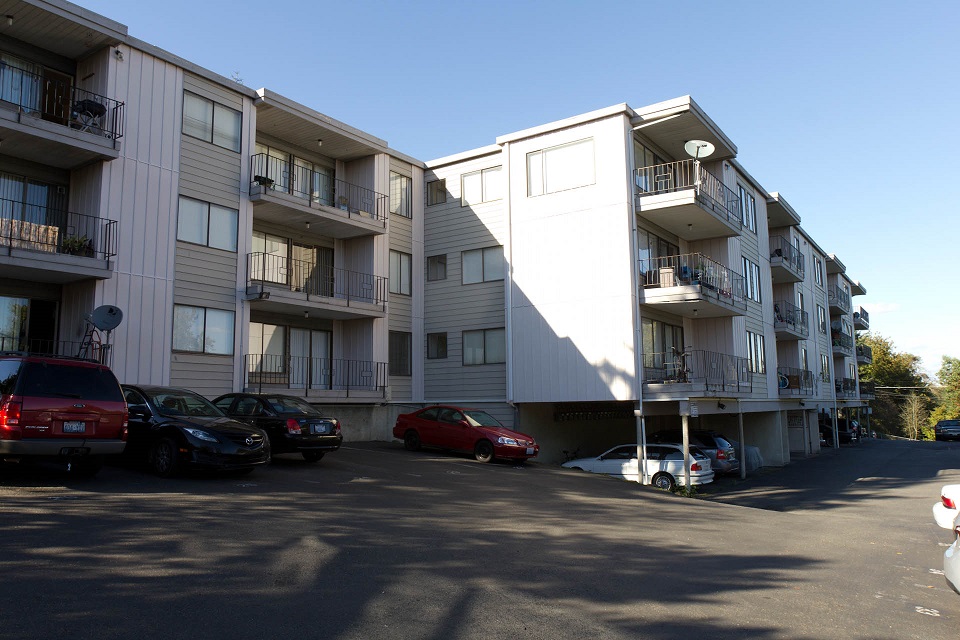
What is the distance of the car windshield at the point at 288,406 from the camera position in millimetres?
15641

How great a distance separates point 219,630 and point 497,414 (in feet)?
65.3

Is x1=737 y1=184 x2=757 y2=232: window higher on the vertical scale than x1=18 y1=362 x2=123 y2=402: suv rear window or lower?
higher

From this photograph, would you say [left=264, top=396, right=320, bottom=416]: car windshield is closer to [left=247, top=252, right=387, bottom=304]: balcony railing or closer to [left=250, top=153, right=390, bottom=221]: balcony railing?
[left=247, top=252, right=387, bottom=304]: balcony railing

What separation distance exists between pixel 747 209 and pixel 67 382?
28261 millimetres

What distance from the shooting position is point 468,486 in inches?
568

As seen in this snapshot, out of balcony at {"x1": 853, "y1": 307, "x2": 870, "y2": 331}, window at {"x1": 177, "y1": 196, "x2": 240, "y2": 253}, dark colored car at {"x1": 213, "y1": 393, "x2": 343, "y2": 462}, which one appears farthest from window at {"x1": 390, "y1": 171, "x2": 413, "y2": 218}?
balcony at {"x1": 853, "y1": 307, "x2": 870, "y2": 331}

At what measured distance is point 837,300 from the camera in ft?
174

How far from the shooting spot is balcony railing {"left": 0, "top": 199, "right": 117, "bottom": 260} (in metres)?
16.3

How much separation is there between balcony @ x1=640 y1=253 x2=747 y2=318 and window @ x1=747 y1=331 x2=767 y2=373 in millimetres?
2534

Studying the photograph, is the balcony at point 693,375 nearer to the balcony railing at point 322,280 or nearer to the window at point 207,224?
the balcony railing at point 322,280

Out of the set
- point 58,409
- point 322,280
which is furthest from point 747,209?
point 58,409

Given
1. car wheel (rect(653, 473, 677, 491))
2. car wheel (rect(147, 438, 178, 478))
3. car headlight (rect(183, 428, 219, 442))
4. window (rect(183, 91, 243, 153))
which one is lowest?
car wheel (rect(653, 473, 677, 491))

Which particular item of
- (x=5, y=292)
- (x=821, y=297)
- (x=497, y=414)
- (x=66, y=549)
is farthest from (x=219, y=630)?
(x=821, y=297)

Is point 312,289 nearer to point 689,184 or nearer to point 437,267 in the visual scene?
point 437,267
